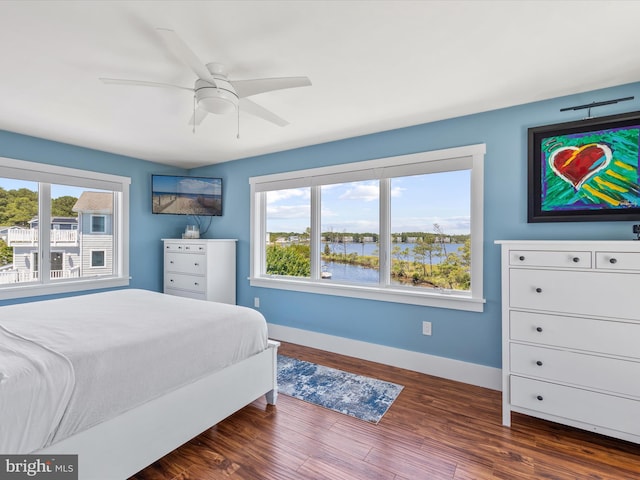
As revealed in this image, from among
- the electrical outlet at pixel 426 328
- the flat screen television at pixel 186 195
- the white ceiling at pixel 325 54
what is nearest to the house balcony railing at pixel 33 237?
the flat screen television at pixel 186 195

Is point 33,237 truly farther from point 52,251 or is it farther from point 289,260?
point 289,260

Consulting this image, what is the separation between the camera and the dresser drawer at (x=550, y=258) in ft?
6.28

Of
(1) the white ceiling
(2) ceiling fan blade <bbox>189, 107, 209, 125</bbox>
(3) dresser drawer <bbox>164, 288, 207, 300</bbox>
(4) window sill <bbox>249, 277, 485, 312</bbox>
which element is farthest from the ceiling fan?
(3) dresser drawer <bbox>164, 288, 207, 300</bbox>

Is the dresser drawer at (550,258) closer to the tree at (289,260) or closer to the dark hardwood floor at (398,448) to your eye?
the dark hardwood floor at (398,448)

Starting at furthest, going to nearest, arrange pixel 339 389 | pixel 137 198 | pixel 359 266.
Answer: pixel 137 198 → pixel 359 266 → pixel 339 389

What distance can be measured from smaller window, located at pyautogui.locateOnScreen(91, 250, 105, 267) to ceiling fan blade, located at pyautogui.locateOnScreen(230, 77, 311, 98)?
3116mm

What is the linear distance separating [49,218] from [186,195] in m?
1.45

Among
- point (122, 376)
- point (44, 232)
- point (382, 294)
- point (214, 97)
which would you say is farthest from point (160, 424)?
point (44, 232)

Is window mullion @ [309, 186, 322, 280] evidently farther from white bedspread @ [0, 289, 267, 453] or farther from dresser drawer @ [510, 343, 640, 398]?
dresser drawer @ [510, 343, 640, 398]

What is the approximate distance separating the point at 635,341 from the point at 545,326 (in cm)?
41

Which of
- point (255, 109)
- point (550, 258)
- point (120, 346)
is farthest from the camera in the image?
point (255, 109)

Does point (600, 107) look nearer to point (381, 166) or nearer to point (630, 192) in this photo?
point (630, 192)

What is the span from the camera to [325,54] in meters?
1.84

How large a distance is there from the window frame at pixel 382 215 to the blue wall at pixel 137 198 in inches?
55.3
